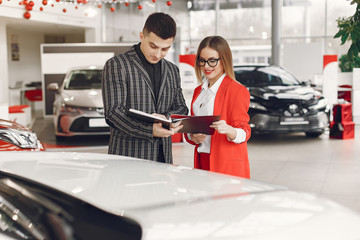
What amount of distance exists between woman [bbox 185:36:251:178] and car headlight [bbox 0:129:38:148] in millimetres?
2638

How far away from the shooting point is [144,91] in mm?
2529

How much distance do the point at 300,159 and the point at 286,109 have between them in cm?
134

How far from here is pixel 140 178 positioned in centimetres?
143

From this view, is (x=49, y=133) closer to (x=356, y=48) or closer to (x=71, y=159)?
(x=356, y=48)

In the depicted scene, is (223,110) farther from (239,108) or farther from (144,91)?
(144,91)

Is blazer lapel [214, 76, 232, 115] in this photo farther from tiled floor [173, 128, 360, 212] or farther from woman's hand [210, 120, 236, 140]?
tiled floor [173, 128, 360, 212]

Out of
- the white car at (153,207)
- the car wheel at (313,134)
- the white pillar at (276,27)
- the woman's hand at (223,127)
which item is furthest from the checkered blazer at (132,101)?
the white pillar at (276,27)

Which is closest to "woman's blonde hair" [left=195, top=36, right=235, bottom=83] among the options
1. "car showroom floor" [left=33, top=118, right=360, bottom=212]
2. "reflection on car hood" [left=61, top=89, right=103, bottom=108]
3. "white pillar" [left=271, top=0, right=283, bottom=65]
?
"car showroom floor" [left=33, top=118, right=360, bottom=212]

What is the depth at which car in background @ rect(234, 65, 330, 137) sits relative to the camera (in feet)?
27.6

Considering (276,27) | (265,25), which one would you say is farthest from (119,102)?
(265,25)

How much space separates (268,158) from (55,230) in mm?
6367

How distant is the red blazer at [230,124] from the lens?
2.52m

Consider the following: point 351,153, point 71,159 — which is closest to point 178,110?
point 71,159

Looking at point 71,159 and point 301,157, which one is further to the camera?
point 301,157
